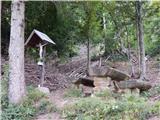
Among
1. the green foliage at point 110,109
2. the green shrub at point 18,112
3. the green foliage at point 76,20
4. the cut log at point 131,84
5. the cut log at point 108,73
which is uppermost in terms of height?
the green foliage at point 76,20

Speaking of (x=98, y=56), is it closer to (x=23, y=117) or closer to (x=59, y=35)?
(x=59, y=35)

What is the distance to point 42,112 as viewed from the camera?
8266mm

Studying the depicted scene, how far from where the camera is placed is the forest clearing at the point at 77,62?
7859 mm

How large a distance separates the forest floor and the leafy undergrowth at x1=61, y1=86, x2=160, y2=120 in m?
0.29

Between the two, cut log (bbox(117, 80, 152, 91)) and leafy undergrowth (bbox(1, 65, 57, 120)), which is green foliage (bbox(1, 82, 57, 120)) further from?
cut log (bbox(117, 80, 152, 91))

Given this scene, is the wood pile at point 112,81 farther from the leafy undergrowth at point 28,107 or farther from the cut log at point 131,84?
the leafy undergrowth at point 28,107

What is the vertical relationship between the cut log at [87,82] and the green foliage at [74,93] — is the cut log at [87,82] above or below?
above

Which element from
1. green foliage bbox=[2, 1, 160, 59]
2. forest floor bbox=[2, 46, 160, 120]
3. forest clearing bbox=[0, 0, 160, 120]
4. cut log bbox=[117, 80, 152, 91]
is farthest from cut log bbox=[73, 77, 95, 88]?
green foliage bbox=[2, 1, 160, 59]

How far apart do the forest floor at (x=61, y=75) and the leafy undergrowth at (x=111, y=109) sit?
287 mm

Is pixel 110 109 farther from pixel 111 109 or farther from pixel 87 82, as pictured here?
pixel 87 82

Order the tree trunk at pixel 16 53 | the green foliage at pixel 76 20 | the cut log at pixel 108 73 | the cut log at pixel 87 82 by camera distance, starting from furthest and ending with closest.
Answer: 1. the green foliage at pixel 76 20
2. the cut log at pixel 87 82
3. the cut log at pixel 108 73
4. the tree trunk at pixel 16 53

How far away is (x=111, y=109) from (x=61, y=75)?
635cm

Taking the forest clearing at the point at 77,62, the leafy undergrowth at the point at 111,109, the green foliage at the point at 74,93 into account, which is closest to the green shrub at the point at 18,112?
the forest clearing at the point at 77,62

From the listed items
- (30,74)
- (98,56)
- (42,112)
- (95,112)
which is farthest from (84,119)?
(98,56)
